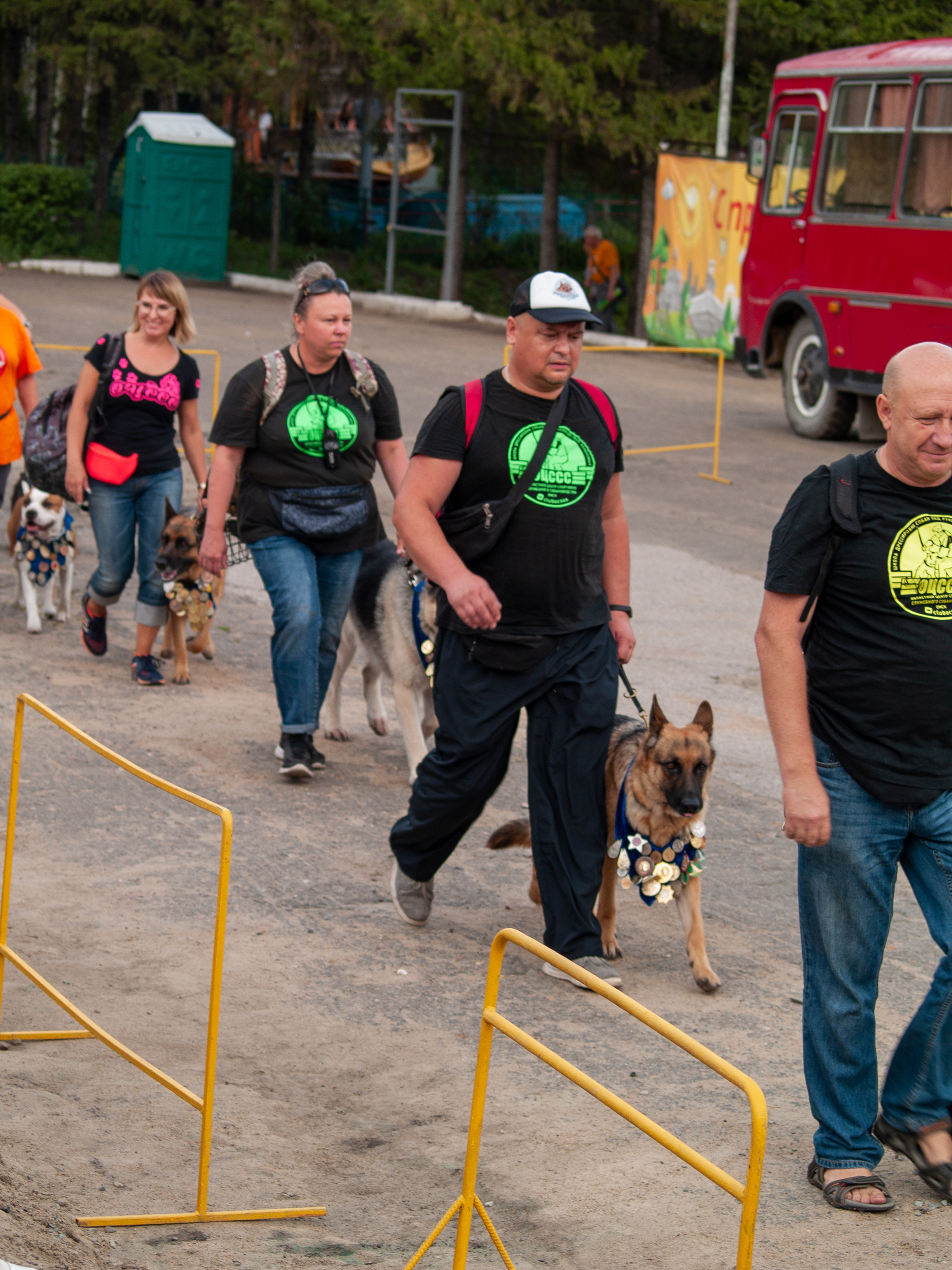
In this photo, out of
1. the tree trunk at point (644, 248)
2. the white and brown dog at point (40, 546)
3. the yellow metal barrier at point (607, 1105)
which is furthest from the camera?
the tree trunk at point (644, 248)

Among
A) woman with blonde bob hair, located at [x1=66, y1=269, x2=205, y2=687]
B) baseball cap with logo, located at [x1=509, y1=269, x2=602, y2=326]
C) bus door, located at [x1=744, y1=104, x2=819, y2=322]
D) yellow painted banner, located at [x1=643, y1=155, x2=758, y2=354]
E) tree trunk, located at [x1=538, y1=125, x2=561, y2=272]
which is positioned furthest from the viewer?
tree trunk, located at [x1=538, y1=125, x2=561, y2=272]

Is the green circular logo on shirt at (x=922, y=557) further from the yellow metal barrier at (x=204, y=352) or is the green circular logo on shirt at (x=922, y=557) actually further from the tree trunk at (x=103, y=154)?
the tree trunk at (x=103, y=154)

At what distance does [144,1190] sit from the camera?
3.49m

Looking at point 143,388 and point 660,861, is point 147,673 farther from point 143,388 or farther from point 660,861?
point 660,861

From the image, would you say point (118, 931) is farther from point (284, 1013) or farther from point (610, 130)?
point (610, 130)

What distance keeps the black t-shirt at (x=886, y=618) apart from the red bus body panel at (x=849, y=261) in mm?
11477

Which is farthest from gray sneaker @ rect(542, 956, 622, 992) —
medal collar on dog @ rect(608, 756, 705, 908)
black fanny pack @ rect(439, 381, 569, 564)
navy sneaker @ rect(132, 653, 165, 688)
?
navy sneaker @ rect(132, 653, 165, 688)

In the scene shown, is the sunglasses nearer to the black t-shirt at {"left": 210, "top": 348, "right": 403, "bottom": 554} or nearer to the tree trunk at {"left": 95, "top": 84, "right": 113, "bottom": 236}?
the black t-shirt at {"left": 210, "top": 348, "right": 403, "bottom": 554}

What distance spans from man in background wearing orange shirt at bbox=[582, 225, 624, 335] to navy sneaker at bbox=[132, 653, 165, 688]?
53.5 feet

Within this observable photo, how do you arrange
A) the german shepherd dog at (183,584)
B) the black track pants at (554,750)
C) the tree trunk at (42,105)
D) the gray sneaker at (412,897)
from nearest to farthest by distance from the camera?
1. the black track pants at (554,750)
2. the gray sneaker at (412,897)
3. the german shepherd dog at (183,584)
4. the tree trunk at (42,105)

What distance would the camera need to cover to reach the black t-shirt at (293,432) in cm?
607

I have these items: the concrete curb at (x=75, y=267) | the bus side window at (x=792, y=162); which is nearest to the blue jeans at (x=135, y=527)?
the bus side window at (x=792, y=162)

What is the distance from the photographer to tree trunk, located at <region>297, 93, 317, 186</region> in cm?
3172

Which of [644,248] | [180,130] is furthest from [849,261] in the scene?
[180,130]
